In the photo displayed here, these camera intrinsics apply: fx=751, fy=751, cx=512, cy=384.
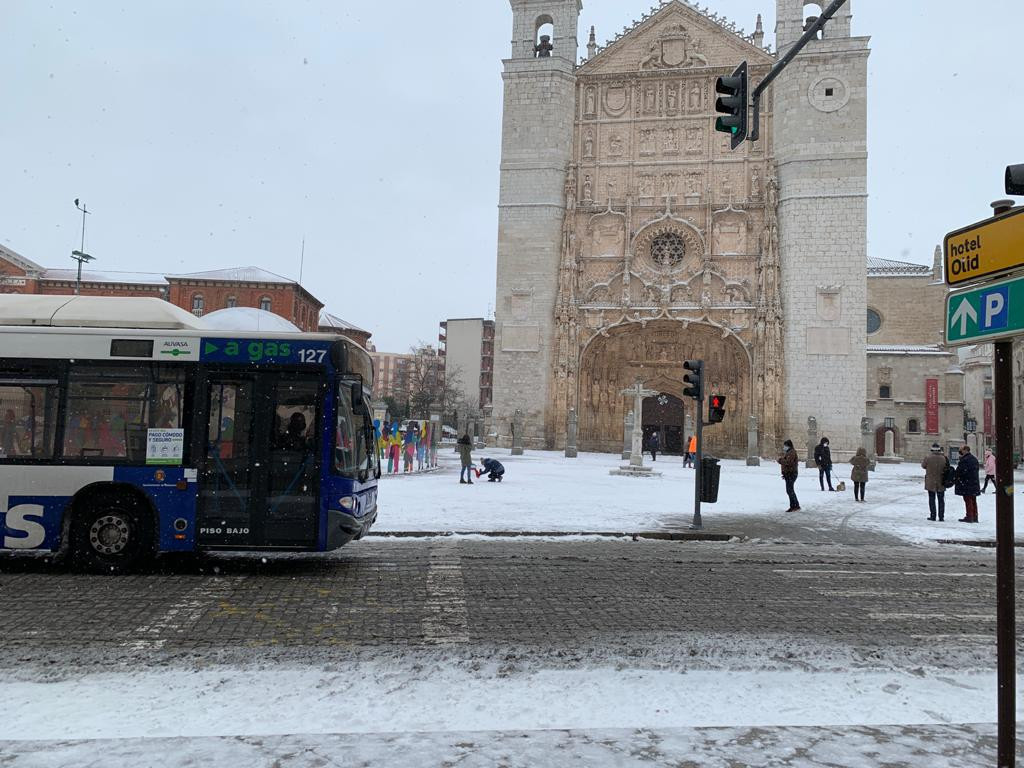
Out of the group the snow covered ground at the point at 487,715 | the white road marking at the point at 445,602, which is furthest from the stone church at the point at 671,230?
the snow covered ground at the point at 487,715

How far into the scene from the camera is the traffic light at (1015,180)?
375 centimetres

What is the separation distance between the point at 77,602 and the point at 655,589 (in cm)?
559

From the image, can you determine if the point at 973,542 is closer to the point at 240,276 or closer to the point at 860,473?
the point at 860,473

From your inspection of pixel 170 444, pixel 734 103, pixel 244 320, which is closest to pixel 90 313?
pixel 170 444

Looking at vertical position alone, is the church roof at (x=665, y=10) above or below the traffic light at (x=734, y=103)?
above

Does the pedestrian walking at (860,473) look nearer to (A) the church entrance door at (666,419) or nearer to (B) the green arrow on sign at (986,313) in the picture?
(B) the green arrow on sign at (986,313)

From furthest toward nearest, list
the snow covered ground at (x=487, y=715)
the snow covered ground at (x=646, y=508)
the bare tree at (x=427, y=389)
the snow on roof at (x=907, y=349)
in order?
the bare tree at (x=427, y=389) → the snow on roof at (x=907, y=349) → the snow covered ground at (x=646, y=508) → the snow covered ground at (x=487, y=715)

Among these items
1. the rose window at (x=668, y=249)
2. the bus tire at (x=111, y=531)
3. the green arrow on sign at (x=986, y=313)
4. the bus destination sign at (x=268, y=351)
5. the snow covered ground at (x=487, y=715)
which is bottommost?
the snow covered ground at (x=487, y=715)

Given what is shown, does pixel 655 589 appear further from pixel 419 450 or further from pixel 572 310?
pixel 572 310

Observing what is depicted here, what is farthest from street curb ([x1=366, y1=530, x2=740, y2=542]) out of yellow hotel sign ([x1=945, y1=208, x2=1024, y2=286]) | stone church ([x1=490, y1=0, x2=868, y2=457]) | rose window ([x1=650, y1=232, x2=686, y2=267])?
rose window ([x1=650, y1=232, x2=686, y2=267])

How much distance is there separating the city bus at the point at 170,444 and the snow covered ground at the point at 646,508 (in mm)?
3773

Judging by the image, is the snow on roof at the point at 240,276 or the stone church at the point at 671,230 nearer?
the stone church at the point at 671,230

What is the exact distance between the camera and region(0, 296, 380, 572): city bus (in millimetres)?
8320

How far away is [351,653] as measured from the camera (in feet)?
17.8
